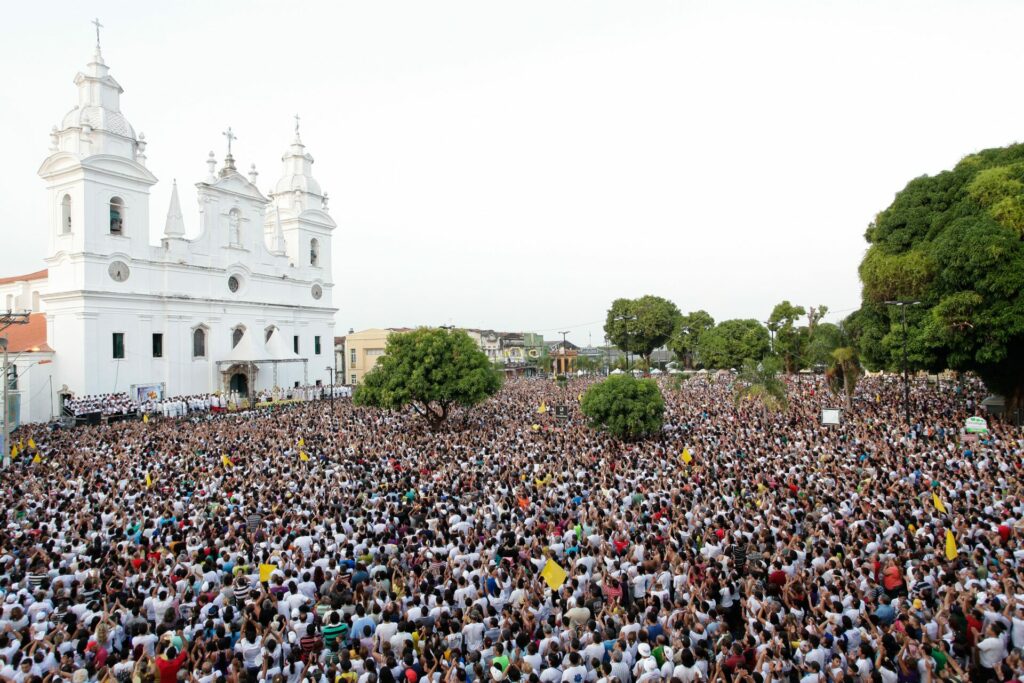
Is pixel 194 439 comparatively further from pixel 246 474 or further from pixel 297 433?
pixel 246 474

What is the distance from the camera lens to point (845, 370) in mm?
30156

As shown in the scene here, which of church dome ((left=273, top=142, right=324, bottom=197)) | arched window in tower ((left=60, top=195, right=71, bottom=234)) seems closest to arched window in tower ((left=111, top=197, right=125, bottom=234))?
arched window in tower ((left=60, top=195, right=71, bottom=234))

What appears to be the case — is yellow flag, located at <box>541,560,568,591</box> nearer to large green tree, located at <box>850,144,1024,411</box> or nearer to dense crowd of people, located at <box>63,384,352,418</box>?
large green tree, located at <box>850,144,1024,411</box>

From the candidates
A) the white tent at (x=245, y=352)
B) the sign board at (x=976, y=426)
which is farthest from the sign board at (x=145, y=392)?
the sign board at (x=976, y=426)

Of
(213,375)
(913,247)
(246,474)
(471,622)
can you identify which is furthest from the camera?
(213,375)

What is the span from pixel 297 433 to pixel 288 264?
86.8 ft

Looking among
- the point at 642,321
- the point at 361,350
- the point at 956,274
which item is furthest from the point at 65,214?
the point at 642,321

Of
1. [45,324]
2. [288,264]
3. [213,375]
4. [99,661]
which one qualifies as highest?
[288,264]

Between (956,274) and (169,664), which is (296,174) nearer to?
(956,274)

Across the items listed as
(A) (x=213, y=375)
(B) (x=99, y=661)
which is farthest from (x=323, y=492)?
(A) (x=213, y=375)

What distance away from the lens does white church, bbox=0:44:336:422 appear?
34.2m

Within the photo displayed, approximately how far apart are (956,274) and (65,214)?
41976mm

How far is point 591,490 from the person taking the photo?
47.0 ft

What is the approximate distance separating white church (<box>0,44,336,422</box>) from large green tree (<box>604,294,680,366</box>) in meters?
37.7
